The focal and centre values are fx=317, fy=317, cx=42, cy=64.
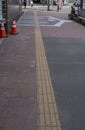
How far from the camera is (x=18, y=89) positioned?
6543 millimetres

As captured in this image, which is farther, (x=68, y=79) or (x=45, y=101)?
(x=68, y=79)

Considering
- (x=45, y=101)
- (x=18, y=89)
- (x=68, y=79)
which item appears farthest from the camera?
(x=68, y=79)

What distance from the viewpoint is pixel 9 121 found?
16.2 feet

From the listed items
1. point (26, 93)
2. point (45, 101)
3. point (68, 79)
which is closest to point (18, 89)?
point (26, 93)

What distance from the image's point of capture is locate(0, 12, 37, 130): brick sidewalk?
497 cm

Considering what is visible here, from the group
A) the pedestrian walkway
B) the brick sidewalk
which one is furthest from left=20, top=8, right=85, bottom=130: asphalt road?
the brick sidewalk

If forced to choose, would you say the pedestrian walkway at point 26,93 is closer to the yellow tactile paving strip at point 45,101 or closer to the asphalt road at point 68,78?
the yellow tactile paving strip at point 45,101

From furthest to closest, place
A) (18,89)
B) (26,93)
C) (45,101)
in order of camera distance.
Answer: (18,89) → (26,93) → (45,101)

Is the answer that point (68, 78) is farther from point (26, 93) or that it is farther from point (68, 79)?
point (26, 93)

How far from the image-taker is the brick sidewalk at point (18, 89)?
4.97m

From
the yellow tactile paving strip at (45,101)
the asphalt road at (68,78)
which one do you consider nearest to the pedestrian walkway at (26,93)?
the yellow tactile paving strip at (45,101)

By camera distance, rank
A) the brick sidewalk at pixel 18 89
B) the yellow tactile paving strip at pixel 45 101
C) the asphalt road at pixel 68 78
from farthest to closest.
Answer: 1. the asphalt road at pixel 68 78
2. the brick sidewalk at pixel 18 89
3. the yellow tactile paving strip at pixel 45 101

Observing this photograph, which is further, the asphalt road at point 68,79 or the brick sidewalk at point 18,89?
the asphalt road at point 68,79

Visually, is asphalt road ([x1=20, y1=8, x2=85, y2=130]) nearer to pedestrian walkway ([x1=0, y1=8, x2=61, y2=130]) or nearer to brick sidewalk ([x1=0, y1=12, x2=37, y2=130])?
pedestrian walkway ([x1=0, y1=8, x2=61, y2=130])
